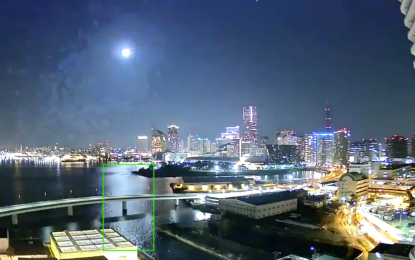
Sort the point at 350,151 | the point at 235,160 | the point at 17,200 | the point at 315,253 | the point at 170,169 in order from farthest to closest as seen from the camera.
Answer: the point at 235,160, the point at 350,151, the point at 170,169, the point at 17,200, the point at 315,253

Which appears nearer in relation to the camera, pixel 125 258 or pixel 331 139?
pixel 125 258

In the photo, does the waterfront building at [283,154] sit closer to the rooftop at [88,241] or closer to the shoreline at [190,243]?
the shoreline at [190,243]

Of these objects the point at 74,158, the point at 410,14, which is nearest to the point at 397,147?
the point at 74,158

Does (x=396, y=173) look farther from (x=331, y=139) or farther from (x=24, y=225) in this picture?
(x=331, y=139)

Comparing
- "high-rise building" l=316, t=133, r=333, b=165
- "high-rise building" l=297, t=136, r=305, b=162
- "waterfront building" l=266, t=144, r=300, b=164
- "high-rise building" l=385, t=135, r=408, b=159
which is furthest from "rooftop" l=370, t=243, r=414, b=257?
"high-rise building" l=297, t=136, r=305, b=162

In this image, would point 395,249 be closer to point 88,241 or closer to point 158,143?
point 88,241

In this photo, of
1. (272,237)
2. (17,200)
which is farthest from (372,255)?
(17,200)
